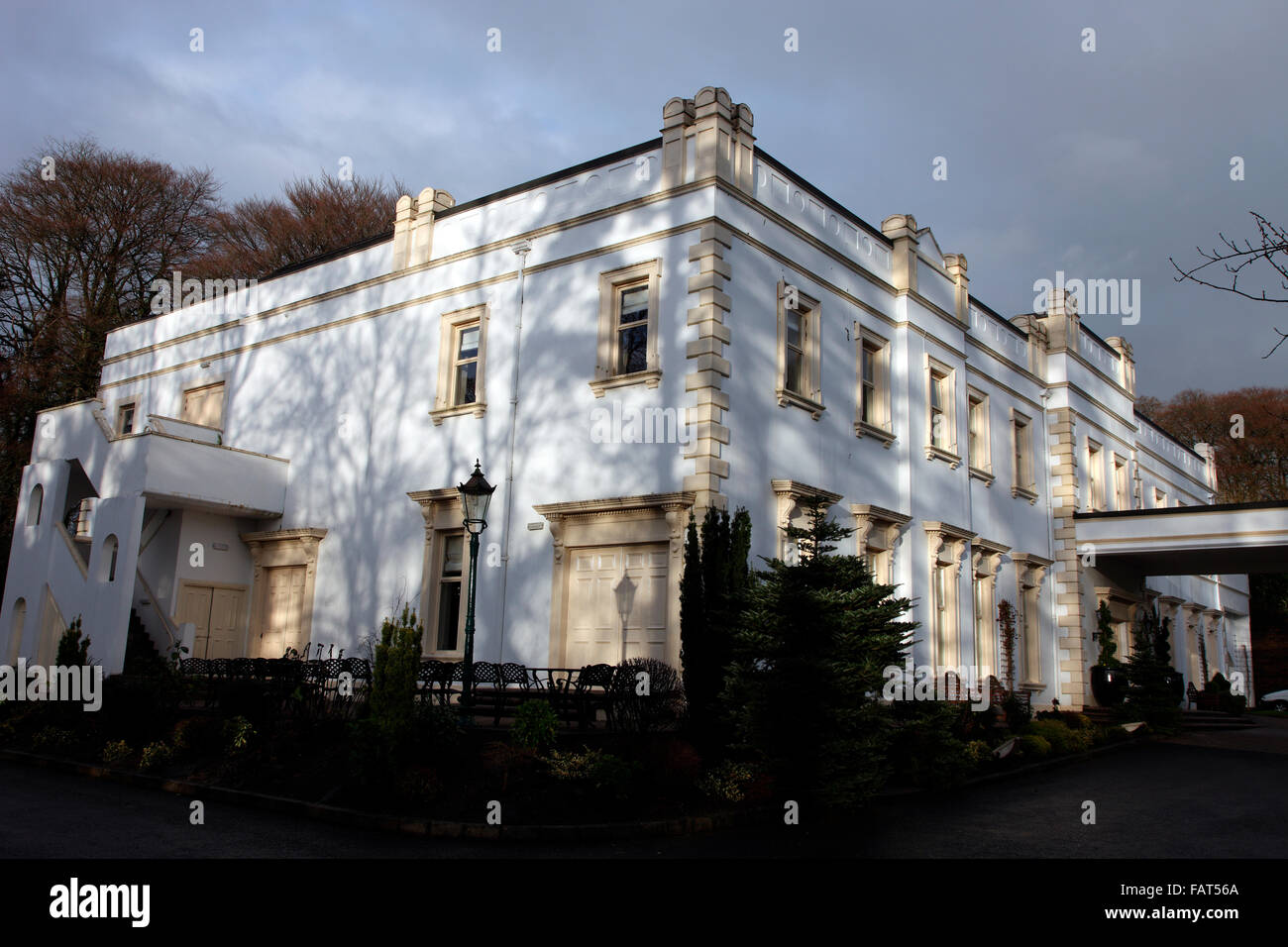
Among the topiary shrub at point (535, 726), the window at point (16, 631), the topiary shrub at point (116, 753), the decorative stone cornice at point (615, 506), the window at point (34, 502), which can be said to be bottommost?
the topiary shrub at point (116, 753)

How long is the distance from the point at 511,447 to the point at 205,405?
11.0m

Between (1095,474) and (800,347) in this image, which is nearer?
(800,347)

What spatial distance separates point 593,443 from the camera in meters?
16.7

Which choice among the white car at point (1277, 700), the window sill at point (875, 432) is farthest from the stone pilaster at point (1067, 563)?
the white car at point (1277, 700)

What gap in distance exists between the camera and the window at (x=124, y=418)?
26.9 m

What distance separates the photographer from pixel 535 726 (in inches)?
465

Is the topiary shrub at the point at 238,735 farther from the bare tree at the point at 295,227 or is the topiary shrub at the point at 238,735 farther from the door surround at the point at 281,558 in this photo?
the bare tree at the point at 295,227

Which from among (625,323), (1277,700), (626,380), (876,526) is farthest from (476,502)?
(1277,700)

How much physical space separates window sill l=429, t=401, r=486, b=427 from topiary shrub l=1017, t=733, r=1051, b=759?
11.0 metres

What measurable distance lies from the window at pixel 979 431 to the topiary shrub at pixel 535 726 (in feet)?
49.1

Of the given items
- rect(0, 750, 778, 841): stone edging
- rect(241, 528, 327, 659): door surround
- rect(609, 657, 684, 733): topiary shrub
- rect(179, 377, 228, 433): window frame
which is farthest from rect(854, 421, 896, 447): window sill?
rect(179, 377, 228, 433): window frame

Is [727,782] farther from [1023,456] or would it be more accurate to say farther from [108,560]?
[1023,456]

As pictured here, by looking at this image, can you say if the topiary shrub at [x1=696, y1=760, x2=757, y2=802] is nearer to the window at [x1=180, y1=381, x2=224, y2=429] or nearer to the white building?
the white building

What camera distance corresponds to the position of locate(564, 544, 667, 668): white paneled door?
1560cm
